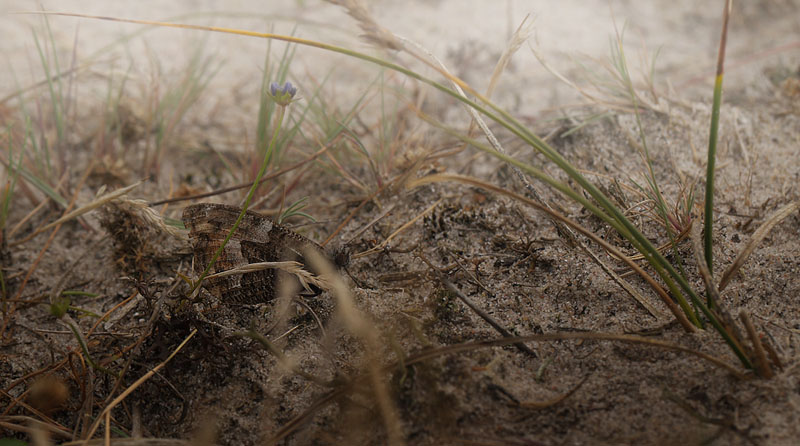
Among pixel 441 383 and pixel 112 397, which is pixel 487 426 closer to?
pixel 441 383

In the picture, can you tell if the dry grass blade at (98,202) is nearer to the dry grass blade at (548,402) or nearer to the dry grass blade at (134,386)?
the dry grass blade at (134,386)

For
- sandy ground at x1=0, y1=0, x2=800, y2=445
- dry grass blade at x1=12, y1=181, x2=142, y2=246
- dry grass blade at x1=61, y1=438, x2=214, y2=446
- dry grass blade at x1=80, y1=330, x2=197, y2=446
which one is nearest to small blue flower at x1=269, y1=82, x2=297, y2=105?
sandy ground at x1=0, y1=0, x2=800, y2=445

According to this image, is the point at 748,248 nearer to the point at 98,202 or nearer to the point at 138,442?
the point at 138,442

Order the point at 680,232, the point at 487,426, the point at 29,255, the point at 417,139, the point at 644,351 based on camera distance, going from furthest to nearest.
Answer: the point at 417,139, the point at 29,255, the point at 680,232, the point at 644,351, the point at 487,426

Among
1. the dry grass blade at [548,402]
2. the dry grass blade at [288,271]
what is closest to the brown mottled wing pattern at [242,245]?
the dry grass blade at [288,271]

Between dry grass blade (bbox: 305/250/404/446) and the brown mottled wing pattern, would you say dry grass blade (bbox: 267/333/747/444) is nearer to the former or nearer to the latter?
dry grass blade (bbox: 305/250/404/446)

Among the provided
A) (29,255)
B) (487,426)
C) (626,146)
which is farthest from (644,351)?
(29,255)
